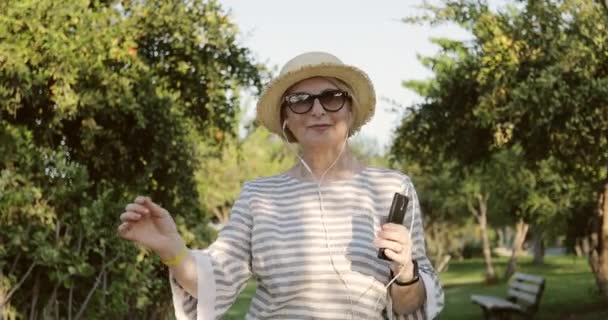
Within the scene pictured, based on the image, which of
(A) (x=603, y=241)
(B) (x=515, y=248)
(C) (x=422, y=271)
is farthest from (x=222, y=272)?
(B) (x=515, y=248)

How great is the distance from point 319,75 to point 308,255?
60 cm

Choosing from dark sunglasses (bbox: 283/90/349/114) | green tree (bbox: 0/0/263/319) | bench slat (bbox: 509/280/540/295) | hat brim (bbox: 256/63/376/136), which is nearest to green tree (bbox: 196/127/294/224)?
bench slat (bbox: 509/280/540/295)

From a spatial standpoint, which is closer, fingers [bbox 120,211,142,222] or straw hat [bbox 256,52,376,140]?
fingers [bbox 120,211,142,222]

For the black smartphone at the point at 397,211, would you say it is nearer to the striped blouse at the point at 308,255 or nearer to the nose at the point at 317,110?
the striped blouse at the point at 308,255

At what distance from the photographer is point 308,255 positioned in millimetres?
2609

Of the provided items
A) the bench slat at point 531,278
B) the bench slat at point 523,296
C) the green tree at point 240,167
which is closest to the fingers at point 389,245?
the bench slat at point 523,296

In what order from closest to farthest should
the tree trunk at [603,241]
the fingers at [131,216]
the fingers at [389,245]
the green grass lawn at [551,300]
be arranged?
the fingers at [389,245] < the fingers at [131,216] < the tree trunk at [603,241] < the green grass lawn at [551,300]

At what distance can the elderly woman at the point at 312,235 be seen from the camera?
8.32 ft

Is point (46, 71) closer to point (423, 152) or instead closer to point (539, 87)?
point (539, 87)

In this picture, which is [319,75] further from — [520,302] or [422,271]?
[520,302]

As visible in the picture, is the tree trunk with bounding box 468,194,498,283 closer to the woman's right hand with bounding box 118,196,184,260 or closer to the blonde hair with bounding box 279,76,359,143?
the blonde hair with bounding box 279,76,359,143

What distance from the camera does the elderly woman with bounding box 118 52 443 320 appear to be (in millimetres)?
2535

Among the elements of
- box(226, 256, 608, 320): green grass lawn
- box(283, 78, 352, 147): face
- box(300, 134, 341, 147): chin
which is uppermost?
box(283, 78, 352, 147): face

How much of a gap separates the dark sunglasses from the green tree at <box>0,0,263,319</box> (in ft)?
16.8
